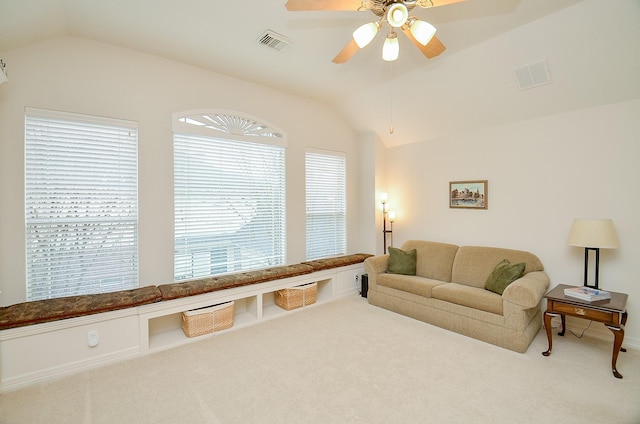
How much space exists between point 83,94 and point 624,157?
557 cm

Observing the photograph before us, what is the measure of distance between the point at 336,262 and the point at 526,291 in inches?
97.3

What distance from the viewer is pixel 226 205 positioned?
13.0 feet

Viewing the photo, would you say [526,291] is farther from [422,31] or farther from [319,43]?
[319,43]

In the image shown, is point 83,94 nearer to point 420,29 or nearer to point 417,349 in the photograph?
point 420,29

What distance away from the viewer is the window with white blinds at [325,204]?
490 cm

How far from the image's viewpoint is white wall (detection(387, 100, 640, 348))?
3.09 metres

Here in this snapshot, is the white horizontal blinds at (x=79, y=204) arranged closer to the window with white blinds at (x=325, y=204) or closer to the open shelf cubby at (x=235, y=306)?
the open shelf cubby at (x=235, y=306)

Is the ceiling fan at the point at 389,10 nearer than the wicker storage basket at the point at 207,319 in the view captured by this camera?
Yes

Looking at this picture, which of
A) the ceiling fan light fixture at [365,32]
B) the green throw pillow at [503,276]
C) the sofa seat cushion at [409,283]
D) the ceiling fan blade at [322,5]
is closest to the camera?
the ceiling fan blade at [322,5]

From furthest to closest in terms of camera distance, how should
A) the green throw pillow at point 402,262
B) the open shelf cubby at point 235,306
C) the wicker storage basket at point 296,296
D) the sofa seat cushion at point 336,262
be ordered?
the sofa seat cushion at point 336,262 < the green throw pillow at point 402,262 < the wicker storage basket at point 296,296 < the open shelf cubby at point 235,306

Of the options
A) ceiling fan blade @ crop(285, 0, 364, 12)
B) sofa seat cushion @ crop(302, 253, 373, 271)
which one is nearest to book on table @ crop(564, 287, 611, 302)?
sofa seat cushion @ crop(302, 253, 373, 271)

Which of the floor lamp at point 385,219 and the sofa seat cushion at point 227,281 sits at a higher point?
the floor lamp at point 385,219

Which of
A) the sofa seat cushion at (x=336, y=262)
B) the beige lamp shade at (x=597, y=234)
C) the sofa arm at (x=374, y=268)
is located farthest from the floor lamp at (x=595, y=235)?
the sofa seat cushion at (x=336, y=262)

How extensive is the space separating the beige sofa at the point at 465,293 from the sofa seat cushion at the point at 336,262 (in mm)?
434
